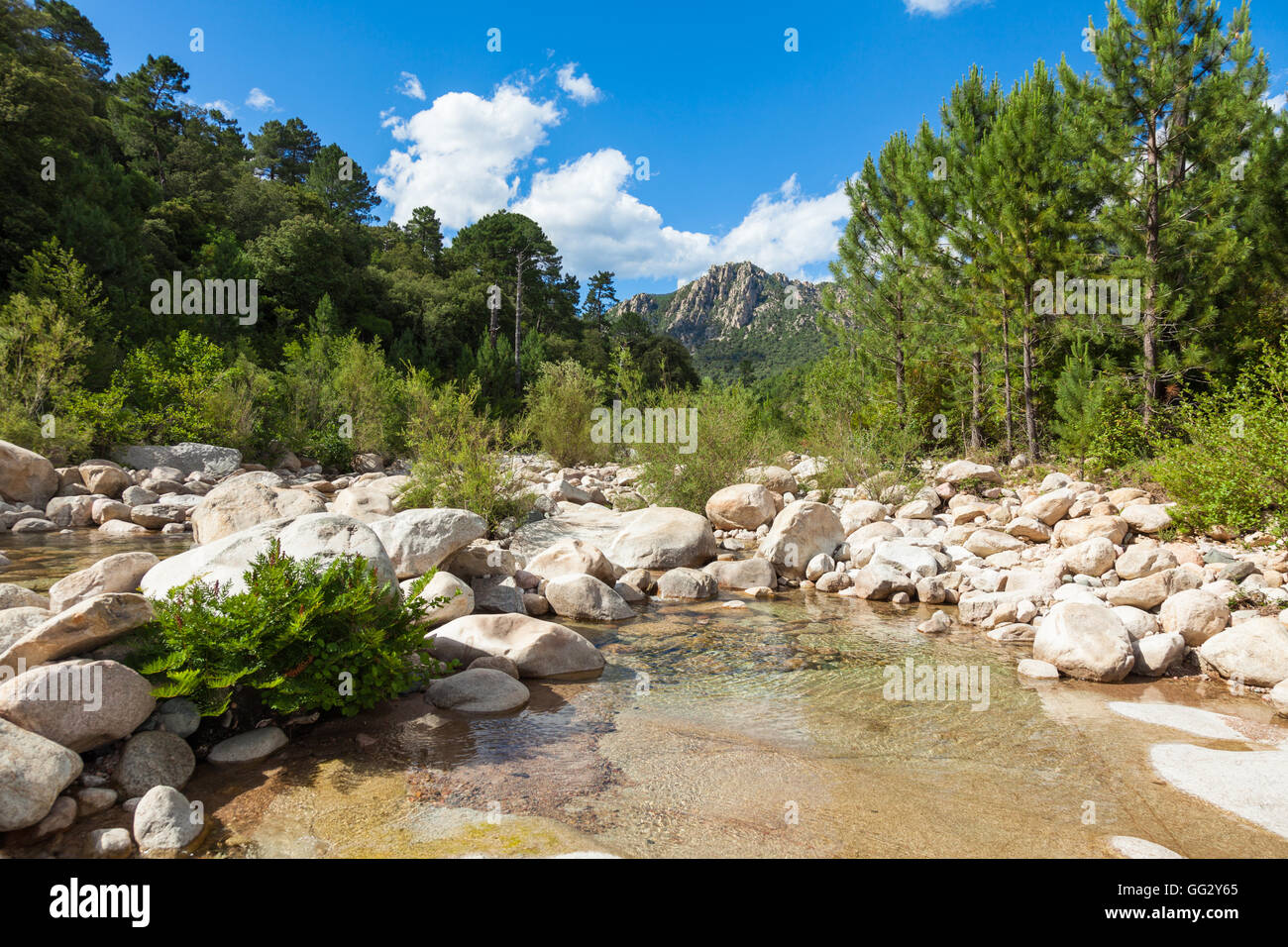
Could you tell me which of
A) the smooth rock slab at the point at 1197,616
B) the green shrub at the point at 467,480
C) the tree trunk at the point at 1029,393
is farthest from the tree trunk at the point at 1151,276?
the green shrub at the point at 467,480

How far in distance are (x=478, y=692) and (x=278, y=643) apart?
1.76m

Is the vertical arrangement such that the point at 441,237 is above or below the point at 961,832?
above

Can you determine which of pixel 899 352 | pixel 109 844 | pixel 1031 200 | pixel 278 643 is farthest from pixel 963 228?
pixel 109 844

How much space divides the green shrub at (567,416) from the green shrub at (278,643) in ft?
55.9

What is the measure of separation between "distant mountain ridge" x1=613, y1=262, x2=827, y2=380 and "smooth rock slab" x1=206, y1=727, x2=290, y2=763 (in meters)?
73.6

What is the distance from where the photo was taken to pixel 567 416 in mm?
22500

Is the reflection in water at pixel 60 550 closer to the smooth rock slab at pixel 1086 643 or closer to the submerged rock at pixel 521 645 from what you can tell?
the submerged rock at pixel 521 645

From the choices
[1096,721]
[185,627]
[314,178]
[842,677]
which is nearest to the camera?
[185,627]

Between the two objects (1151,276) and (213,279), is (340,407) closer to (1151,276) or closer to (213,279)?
(213,279)

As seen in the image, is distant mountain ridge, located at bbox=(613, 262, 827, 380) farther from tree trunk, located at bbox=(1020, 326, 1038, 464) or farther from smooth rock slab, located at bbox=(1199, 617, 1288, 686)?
smooth rock slab, located at bbox=(1199, 617, 1288, 686)

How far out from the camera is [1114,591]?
26.3ft

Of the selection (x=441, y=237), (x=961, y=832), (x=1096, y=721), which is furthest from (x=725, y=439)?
(x=441, y=237)
